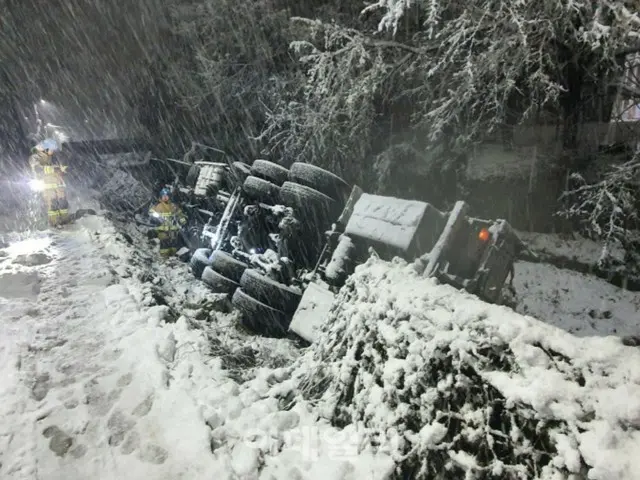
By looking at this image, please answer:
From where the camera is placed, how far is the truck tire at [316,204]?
6.52m

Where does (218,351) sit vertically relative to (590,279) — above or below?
above

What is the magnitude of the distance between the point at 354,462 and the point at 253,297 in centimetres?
387

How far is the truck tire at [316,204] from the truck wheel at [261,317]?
1627 millimetres

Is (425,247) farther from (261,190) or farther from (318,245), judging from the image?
(261,190)

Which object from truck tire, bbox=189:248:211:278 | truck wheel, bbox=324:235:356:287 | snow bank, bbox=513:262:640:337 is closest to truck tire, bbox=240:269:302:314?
truck wheel, bbox=324:235:356:287

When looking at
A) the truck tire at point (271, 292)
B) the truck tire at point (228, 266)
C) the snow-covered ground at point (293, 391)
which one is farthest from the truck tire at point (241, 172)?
the snow-covered ground at point (293, 391)

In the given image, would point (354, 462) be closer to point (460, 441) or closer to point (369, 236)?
point (460, 441)

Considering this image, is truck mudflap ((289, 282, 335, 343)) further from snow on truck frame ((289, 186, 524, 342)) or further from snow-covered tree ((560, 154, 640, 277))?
snow-covered tree ((560, 154, 640, 277))

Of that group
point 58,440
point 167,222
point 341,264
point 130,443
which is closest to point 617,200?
point 341,264

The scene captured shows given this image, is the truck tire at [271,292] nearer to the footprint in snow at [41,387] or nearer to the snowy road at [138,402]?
the snowy road at [138,402]

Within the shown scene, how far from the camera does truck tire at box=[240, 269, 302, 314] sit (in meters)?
5.95

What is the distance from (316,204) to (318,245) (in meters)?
0.68

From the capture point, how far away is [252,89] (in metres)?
13.1

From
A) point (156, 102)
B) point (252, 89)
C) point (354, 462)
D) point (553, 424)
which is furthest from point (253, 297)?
point (156, 102)
